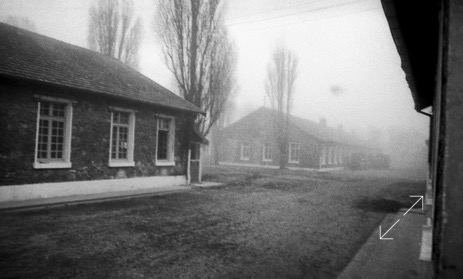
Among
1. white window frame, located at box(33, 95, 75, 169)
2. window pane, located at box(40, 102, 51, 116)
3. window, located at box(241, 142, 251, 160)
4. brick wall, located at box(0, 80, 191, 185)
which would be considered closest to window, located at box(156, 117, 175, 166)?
brick wall, located at box(0, 80, 191, 185)

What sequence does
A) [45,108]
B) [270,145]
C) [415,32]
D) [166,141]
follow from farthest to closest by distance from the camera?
[270,145], [166,141], [45,108], [415,32]

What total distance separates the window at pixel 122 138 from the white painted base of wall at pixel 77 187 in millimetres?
817

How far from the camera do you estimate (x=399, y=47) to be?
150 inches

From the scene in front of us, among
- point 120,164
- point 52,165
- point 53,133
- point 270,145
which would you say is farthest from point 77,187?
point 270,145

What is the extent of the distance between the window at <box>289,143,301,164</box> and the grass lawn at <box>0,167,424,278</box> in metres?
23.9

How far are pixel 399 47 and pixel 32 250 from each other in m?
6.60

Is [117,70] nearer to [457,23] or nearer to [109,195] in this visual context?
→ [109,195]

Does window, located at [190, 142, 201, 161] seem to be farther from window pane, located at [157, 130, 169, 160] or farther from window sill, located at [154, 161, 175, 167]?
window pane, located at [157, 130, 169, 160]

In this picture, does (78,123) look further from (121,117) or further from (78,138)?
(121,117)

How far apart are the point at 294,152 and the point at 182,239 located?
29884 mm

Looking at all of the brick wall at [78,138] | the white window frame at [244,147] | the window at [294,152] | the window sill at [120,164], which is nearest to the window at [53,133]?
the brick wall at [78,138]

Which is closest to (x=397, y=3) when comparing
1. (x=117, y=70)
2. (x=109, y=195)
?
(x=109, y=195)

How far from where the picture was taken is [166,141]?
48.9 ft

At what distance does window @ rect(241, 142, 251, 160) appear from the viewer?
37.4 meters
